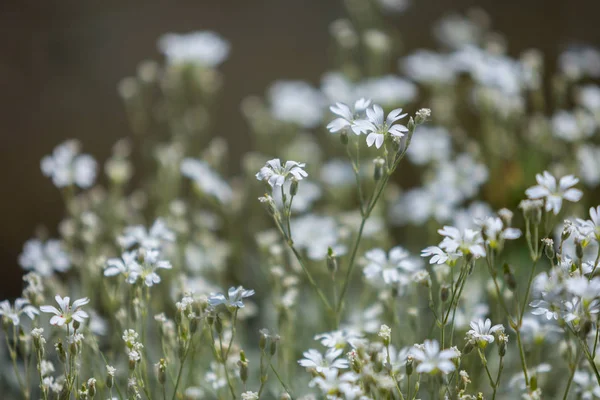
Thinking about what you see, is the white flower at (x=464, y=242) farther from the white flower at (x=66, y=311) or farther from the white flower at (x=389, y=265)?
the white flower at (x=66, y=311)

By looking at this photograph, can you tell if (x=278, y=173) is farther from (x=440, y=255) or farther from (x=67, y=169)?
(x=67, y=169)

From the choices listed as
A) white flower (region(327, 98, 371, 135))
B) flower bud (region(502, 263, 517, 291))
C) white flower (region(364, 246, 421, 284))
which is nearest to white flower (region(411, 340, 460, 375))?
flower bud (region(502, 263, 517, 291))

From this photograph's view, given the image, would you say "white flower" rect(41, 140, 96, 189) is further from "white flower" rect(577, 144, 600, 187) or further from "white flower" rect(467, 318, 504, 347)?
"white flower" rect(577, 144, 600, 187)

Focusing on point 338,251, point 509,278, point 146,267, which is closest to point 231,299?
point 146,267

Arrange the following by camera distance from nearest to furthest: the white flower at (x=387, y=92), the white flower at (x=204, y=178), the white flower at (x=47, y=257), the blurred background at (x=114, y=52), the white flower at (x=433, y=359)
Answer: the white flower at (x=433, y=359), the white flower at (x=47, y=257), the white flower at (x=204, y=178), the white flower at (x=387, y=92), the blurred background at (x=114, y=52)

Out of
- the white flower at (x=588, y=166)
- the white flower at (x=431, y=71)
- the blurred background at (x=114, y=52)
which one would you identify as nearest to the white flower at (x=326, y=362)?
the white flower at (x=588, y=166)

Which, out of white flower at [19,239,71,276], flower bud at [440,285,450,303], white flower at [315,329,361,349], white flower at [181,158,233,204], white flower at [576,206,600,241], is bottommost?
white flower at [315,329,361,349]
